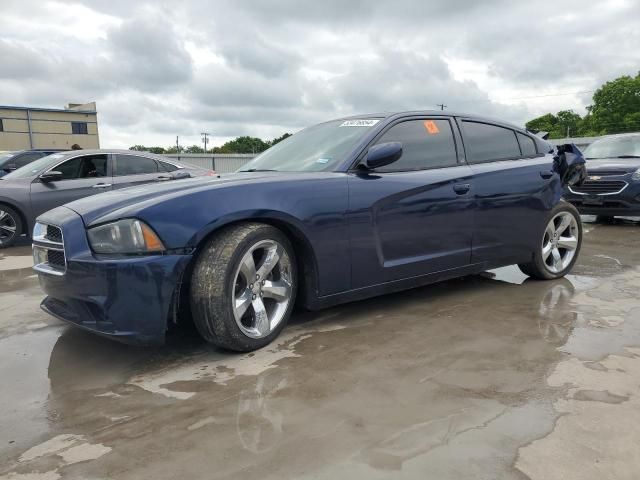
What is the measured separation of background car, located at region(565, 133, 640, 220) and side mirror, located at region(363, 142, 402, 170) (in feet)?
19.9

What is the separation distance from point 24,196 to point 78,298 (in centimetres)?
545

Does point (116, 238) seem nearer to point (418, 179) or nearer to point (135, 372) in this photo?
point (135, 372)

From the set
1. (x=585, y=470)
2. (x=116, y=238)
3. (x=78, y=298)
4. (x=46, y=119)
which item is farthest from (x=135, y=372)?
(x=46, y=119)

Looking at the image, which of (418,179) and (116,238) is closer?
(116,238)

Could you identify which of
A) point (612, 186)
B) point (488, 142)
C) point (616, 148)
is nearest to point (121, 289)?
point (488, 142)

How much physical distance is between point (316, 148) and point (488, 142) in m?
1.56

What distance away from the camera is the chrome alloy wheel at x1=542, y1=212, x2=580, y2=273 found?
192 inches

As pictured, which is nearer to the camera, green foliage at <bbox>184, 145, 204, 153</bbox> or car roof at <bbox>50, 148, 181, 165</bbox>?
car roof at <bbox>50, 148, 181, 165</bbox>

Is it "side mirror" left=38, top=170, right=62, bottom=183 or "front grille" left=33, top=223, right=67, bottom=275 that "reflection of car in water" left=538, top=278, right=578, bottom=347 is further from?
"side mirror" left=38, top=170, right=62, bottom=183

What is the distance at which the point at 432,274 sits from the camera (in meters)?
3.97

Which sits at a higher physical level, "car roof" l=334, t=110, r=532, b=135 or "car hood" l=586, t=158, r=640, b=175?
"car roof" l=334, t=110, r=532, b=135

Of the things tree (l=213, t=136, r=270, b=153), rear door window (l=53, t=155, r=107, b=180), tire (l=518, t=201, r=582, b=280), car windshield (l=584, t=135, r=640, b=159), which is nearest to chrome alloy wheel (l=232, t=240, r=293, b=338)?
tire (l=518, t=201, r=582, b=280)

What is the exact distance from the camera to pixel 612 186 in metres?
8.59

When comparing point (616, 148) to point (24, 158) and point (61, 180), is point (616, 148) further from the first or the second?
point (24, 158)
